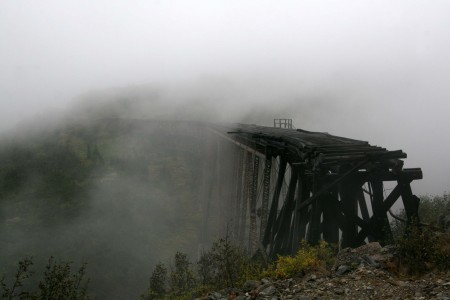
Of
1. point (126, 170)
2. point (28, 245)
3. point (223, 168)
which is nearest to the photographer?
point (223, 168)

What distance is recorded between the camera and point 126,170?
94.6 feet

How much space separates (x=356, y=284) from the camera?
459 cm

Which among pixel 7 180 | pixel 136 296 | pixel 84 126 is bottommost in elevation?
pixel 136 296

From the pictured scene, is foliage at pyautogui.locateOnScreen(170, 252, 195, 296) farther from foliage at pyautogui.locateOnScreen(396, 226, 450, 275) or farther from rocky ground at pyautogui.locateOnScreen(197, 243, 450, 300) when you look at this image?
foliage at pyautogui.locateOnScreen(396, 226, 450, 275)

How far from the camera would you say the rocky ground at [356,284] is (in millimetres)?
4277

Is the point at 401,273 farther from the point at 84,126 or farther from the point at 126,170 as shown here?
the point at 84,126

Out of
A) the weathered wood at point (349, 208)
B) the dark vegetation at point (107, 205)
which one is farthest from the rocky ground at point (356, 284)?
the dark vegetation at point (107, 205)

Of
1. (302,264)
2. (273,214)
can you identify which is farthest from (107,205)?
(302,264)

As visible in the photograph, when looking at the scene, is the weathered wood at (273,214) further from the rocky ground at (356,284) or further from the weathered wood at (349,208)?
the rocky ground at (356,284)

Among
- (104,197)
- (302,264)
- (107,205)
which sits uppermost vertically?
(302,264)

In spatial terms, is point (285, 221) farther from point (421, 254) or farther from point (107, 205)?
point (107, 205)

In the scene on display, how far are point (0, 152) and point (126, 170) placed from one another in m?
12.2

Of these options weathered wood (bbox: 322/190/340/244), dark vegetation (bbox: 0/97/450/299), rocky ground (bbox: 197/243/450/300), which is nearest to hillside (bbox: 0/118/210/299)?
dark vegetation (bbox: 0/97/450/299)

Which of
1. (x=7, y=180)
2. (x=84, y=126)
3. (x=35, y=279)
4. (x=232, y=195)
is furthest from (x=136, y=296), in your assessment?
(x=84, y=126)
